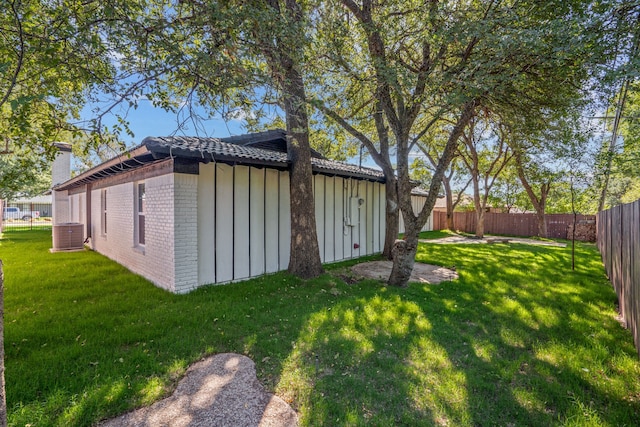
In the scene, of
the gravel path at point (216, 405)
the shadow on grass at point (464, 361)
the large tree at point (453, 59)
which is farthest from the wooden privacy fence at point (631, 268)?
the gravel path at point (216, 405)

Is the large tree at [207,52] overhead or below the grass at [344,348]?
overhead

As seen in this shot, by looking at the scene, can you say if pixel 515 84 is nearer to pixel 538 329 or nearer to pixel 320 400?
pixel 538 329

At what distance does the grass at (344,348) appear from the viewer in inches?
90.2

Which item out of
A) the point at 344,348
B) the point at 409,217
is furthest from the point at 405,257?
the point at 344,348

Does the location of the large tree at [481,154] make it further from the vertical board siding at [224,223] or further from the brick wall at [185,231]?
the brick wall at [185,231]

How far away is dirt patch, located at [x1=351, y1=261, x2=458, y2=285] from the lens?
6.23 meters

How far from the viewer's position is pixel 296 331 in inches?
142

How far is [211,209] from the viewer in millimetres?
5445

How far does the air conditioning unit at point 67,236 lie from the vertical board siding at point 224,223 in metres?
7.27

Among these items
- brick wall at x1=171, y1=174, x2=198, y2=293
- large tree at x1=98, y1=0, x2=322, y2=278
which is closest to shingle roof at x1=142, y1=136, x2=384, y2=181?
brick wall at x1=171, y1=174, x2=198, y2=293

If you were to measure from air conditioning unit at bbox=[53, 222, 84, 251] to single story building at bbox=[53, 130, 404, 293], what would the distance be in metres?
1.46

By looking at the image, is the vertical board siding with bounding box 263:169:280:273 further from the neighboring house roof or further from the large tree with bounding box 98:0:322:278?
the large tree with bounding box 98:0:322:278

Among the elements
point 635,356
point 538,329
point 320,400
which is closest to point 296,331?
point 320,400

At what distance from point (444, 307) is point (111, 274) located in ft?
22.4
